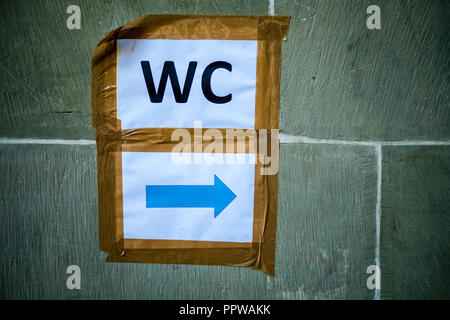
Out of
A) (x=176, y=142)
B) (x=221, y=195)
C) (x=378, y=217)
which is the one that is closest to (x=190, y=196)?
(x=221, y=195)

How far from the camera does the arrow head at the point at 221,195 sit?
133 cm

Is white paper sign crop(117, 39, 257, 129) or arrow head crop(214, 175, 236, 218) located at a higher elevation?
white paper sign crop(117, 39, 257, 129)

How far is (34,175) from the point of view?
4.45ft

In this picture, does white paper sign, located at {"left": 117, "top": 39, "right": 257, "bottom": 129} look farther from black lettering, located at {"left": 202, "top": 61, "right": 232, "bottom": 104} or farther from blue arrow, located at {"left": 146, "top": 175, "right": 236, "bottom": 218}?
blue arrow, located at {"left": 146, "top": 175, "right": 236, "bottom": 218}

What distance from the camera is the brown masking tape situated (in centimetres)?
128

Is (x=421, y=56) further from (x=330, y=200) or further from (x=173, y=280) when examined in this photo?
(x=173, y=280)

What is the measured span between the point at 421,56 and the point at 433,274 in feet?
4.37

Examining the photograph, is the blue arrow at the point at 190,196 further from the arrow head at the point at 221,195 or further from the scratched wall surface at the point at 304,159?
the scratched wall surface at the point at 304,159

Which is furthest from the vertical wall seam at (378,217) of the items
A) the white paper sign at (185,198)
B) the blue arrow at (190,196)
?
the blue arrow at (190,196)

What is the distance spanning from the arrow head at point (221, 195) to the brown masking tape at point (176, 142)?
161 mm

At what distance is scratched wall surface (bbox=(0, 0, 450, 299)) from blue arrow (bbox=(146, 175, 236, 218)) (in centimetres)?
34

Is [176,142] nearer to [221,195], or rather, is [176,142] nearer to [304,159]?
[221,195]

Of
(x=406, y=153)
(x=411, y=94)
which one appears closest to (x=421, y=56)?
(x=411, y=94)

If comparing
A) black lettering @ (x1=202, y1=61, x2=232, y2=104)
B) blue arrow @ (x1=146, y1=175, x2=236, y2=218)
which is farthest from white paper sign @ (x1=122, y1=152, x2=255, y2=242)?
black lettering @ (x1=202, y1=61, x2=232, y2=104)
